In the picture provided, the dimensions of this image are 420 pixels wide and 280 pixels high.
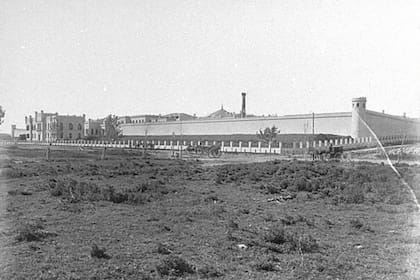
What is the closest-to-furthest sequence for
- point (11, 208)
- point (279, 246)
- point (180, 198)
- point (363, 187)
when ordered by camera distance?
1. point (279, 246)
2. point (11, 208)
3. point (180, 198)
4. point (363, 187)

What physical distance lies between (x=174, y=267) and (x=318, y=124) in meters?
56.7

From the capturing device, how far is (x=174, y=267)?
5949 millimetres

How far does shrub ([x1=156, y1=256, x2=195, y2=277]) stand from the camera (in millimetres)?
5824

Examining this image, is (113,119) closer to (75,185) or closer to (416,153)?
(416,153)

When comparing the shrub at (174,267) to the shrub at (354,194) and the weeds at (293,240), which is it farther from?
the shrub at (354,194)

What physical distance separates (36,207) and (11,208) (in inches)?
22.3

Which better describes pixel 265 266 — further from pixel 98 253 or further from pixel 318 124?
pixel 318 124

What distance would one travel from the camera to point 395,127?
189ft

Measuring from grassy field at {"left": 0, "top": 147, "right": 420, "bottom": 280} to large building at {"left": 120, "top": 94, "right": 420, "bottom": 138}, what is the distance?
31.1 metres

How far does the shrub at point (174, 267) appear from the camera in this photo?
19.1 feet

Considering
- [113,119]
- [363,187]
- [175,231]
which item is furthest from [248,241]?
[113,119]

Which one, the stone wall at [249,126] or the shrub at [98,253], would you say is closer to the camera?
the shrub at [98,253]

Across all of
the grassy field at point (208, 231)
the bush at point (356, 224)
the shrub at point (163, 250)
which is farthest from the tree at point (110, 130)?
the shrub at point (163, 250)

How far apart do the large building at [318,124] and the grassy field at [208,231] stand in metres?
31.1
